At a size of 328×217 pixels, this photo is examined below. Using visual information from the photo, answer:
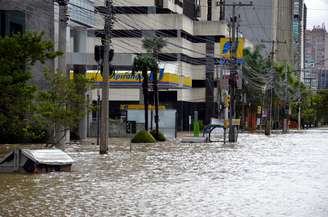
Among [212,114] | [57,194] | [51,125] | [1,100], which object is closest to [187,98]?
[212,114]

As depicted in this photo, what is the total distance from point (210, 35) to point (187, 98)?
1090 centimetres

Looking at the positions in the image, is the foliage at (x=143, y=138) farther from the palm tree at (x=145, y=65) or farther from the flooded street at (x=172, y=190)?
the flooded street at (x=172, y=190)

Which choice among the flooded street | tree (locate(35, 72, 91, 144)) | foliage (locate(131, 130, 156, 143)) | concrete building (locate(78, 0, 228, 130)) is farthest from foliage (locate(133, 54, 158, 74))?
the flooded street

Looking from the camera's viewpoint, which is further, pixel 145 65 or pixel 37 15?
pixel 145 65

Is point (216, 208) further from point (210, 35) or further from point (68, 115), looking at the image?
point (210, 35)

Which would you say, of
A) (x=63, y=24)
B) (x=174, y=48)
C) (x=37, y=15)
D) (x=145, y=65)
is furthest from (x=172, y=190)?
(x=174, y=48)

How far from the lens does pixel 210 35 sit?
109562 millimetres

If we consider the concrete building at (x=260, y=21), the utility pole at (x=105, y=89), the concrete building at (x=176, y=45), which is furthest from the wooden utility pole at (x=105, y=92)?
the concrete building at (x=260, y=21)

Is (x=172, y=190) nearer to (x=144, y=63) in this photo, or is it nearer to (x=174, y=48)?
(x=144, y=63)

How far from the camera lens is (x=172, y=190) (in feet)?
70.4

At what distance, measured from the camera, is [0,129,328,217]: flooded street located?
56.0 ft

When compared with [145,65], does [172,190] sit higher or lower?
lower

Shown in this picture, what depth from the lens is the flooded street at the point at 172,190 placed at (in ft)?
56.0

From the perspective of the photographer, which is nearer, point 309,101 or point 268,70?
point 268,70
